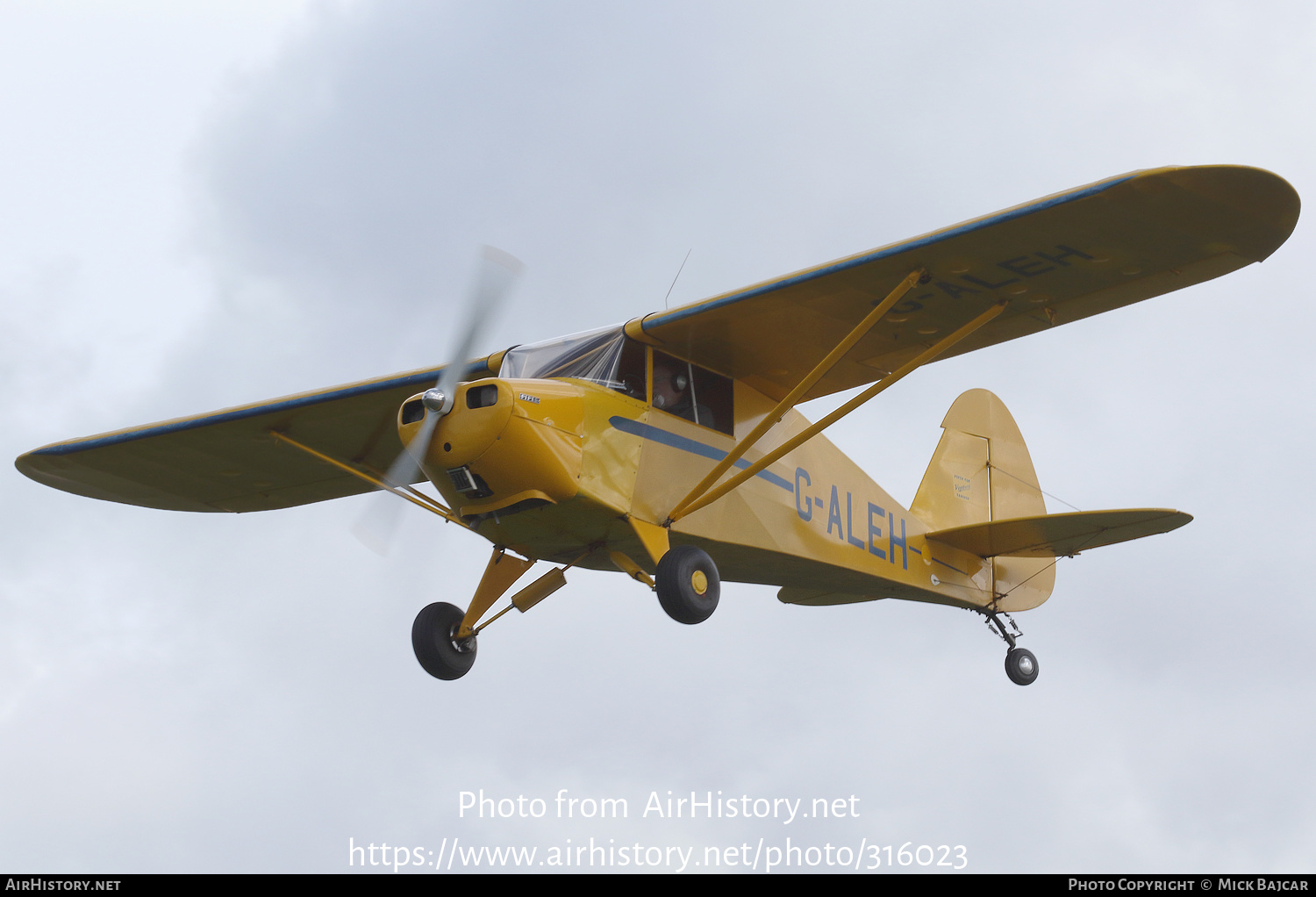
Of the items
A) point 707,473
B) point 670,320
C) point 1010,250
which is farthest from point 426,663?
point 1010,250

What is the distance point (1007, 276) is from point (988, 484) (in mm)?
5652

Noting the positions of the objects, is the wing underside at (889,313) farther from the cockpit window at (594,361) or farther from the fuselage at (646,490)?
the fuselage at (646,490)

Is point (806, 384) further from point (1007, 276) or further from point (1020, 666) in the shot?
point (1020, 666)

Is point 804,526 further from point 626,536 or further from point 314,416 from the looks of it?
point 314,416

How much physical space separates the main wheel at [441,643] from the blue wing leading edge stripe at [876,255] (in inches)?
108

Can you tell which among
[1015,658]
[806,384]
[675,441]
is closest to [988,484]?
[1015,658]

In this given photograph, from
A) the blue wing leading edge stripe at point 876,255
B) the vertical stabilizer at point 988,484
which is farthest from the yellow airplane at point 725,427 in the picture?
the vertical stabilizer at point 988,484

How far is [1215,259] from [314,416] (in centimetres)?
750

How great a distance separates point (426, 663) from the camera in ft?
33.2

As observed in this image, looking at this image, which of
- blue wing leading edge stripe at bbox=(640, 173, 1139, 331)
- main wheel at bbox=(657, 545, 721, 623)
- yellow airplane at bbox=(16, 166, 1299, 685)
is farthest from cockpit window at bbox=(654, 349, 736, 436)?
main wheel at bbox=(657, 545, 721, 623)

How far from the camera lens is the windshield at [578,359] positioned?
964cm

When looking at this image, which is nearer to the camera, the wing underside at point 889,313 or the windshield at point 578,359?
the wing underside at point 889,313

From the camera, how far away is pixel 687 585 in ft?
29.4

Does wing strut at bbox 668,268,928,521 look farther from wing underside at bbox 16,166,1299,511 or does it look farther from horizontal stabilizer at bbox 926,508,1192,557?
horizontal stabilizer at bbox 926,508,1192,557
